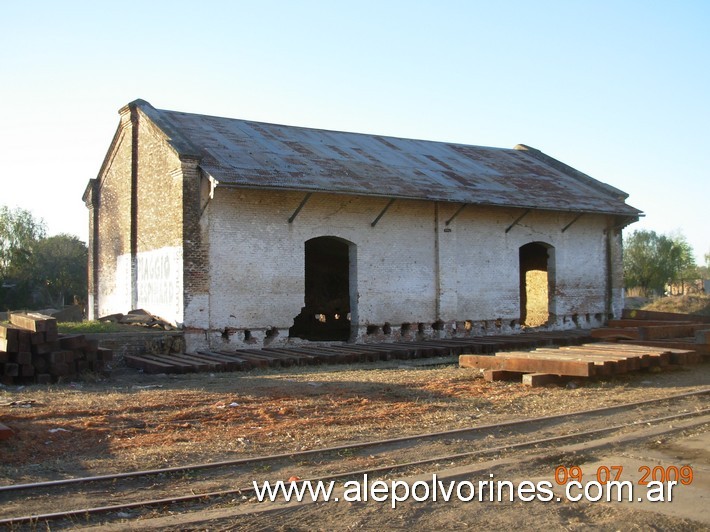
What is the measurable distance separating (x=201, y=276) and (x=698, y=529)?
1258cm

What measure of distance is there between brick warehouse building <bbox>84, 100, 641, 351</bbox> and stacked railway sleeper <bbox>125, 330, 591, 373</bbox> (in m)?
0.94

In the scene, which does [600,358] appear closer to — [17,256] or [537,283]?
[537,283]

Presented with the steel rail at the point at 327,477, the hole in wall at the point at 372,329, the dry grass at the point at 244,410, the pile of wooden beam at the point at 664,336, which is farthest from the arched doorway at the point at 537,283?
the steel rail at the point at 327,477

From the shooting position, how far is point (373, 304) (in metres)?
18.6

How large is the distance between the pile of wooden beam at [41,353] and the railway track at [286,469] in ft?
21.8

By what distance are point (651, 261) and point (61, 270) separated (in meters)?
37.3

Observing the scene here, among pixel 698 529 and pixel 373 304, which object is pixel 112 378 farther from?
pixel 698 529

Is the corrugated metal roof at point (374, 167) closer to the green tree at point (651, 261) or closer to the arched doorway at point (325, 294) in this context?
the arched doorway at point (325, 294)

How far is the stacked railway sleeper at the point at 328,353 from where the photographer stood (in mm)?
14109

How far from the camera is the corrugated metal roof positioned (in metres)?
16.9

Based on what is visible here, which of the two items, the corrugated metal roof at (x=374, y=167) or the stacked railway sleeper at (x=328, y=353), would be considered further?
the corrugated metal roof at (x=374, y=167)
